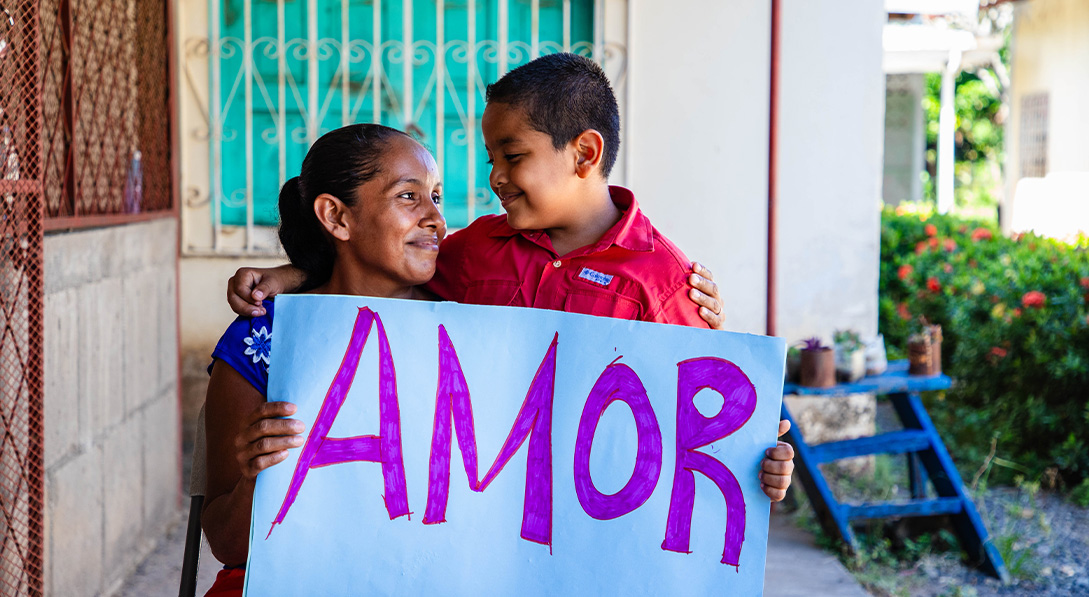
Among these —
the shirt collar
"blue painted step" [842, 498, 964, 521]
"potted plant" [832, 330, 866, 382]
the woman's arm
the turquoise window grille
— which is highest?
the turquoise window grille

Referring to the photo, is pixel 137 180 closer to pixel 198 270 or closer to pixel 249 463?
pixel 198 270

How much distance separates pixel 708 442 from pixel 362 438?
0.59 meters

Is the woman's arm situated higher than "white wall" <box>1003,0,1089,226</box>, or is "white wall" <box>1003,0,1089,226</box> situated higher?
"white wall" <box>1003,0,1089,226</box>

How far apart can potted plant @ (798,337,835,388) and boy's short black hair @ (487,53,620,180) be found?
7.49ft

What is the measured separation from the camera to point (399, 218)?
189 cm

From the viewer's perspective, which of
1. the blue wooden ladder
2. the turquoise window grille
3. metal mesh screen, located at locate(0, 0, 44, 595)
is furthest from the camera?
the turquoise window grille

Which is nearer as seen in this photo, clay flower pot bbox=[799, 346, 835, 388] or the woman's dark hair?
the woman's dark hair

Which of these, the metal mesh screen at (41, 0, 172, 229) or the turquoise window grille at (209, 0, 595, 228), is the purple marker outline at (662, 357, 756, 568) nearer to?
the metal mesh screen at (41, 0, 172, 229)

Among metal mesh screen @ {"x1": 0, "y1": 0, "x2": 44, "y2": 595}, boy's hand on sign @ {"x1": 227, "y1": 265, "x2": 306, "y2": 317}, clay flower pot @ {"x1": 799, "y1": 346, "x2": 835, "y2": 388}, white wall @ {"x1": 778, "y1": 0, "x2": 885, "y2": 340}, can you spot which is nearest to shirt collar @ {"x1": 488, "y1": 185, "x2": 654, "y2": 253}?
boy's hand on sign @ {"x1": 227, "y1": 265, "x2": 306, "y2": 317}

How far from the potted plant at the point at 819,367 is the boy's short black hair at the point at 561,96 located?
2.28m

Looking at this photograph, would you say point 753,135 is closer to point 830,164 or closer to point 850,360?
point 830,164

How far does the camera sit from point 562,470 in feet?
5.42

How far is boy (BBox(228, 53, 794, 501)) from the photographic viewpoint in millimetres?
1907

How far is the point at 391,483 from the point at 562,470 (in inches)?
11.4
